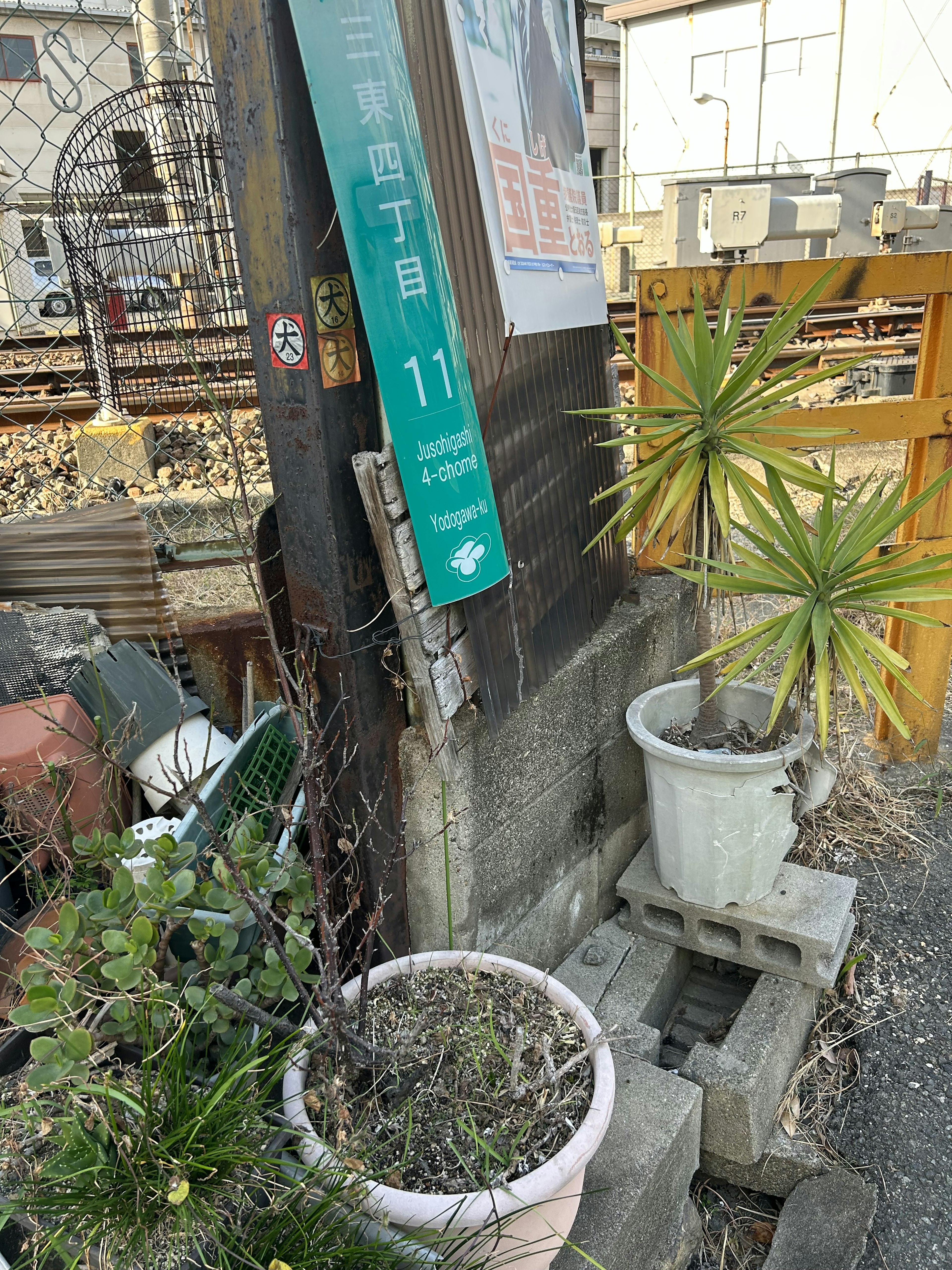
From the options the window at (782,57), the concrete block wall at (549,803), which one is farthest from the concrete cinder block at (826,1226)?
the window at (782,57)

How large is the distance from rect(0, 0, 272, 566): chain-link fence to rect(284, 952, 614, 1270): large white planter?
4.33ft

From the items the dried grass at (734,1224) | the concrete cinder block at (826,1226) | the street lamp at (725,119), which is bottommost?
the dried grass at (734,1224)

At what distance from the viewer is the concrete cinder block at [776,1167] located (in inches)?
92.2

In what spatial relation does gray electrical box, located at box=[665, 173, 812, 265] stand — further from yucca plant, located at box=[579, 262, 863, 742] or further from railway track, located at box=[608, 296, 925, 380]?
yucca plant, located at box=[579, 262, 863, 742]

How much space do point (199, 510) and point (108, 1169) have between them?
326cm

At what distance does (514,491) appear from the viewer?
7.50 ft

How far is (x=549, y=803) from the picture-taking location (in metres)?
2.57

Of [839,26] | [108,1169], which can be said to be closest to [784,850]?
[108,1169]

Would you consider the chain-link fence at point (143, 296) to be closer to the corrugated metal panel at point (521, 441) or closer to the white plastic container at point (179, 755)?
the corrugated metal panel at point (521, 441)

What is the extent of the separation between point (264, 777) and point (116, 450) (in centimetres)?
454

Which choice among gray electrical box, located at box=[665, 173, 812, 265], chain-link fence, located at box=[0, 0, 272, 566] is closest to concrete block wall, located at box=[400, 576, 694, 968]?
chain-link fence, located at box=[0, 0, 272, 566]

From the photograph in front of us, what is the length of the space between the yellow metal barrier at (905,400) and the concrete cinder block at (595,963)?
130cm

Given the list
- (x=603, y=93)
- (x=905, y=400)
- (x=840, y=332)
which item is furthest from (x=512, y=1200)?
(x=603, y=93)

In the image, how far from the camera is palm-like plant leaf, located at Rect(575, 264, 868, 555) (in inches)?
97.0
